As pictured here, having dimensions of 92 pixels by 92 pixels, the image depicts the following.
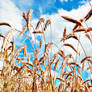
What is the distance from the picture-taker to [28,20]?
1.91 m

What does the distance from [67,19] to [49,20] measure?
1.05 m

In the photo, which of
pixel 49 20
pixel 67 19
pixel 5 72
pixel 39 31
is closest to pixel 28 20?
pixel 39 31

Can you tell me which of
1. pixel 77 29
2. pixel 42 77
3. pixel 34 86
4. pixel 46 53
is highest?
pixel 77 29

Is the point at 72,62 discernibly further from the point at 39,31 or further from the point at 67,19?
the point at 67,19

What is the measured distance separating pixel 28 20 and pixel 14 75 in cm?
116

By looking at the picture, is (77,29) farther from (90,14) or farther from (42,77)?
(42,77)

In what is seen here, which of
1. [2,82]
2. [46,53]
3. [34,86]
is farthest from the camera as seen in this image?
[2,82]

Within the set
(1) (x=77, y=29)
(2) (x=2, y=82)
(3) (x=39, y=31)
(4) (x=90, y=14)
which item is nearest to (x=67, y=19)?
(4) (x=90, y=14)

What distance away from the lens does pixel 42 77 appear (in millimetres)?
2141

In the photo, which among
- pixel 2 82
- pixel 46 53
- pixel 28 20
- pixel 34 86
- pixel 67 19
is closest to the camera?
pixel 67 19

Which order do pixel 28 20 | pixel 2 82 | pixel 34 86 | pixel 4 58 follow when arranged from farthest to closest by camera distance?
pixel 4 58, pixel 2 82, pixel 28 20, pixel 34 86

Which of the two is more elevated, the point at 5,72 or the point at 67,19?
the point at 67,19

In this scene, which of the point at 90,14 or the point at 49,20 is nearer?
the point at 90,14

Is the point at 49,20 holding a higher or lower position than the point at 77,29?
higher
